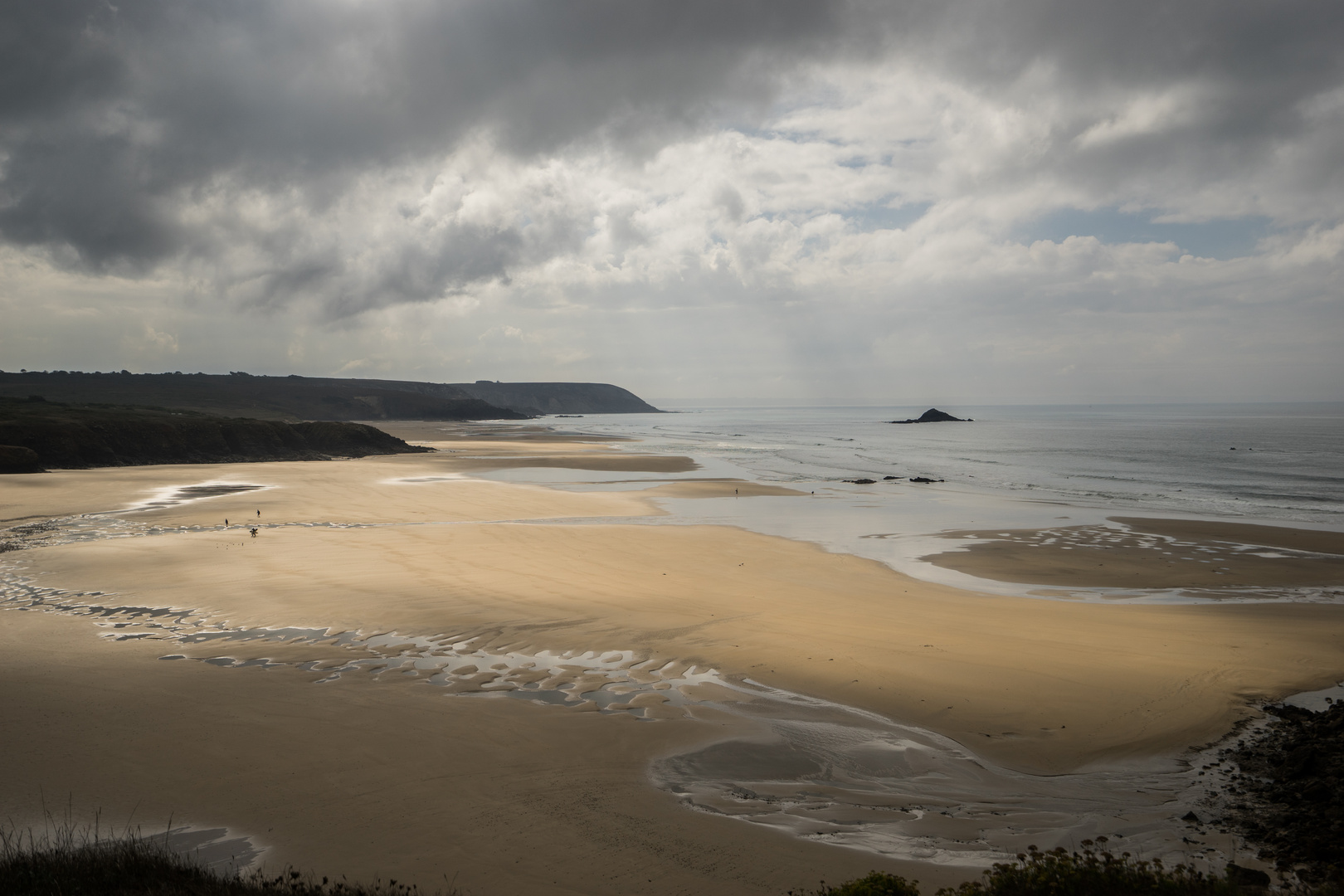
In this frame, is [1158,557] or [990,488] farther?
[990,488]

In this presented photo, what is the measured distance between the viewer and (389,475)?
37594mm

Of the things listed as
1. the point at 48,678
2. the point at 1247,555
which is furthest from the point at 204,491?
the point at 1247,555

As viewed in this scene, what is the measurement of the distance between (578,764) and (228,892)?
310 cm

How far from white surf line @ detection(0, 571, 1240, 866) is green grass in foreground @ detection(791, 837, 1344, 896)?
780 mm

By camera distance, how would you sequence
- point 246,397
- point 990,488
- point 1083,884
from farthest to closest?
point 246,397
point 990,488
point 1083,884

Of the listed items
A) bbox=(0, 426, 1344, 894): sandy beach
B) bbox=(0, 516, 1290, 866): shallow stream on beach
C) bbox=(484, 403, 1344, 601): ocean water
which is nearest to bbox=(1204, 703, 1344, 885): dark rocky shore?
bbox=(0, 516, 1290, 866): shallow stream on beach

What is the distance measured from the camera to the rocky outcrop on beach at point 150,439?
37750 millimetres

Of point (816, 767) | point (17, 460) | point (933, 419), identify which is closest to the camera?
point (816, 767)

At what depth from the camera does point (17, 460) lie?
110ft

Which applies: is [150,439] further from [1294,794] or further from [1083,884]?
[1294,794]

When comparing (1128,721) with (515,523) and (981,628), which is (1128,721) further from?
(515,523)

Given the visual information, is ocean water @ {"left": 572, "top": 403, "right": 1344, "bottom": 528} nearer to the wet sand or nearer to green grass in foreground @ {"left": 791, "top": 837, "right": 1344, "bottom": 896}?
the wet sand

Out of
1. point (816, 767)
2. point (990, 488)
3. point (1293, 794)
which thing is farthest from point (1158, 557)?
point (990, 488)

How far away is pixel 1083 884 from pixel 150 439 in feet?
175
